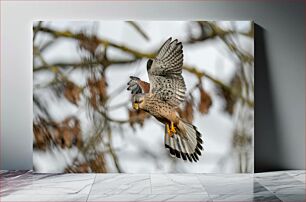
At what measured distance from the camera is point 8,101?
13.5 ft

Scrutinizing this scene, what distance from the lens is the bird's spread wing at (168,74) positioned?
398 cm

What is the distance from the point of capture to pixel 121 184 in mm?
3645

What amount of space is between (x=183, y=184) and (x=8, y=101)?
1.50m

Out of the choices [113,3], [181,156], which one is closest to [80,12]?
[113,3]

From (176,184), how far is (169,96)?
694 millimetres

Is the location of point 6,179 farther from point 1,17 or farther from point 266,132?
point 266,132

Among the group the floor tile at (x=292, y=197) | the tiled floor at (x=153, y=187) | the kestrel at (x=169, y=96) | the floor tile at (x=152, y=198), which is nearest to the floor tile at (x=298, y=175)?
the tiled floor at (x=153, y=187)

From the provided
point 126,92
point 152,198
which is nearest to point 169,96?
point 126,92

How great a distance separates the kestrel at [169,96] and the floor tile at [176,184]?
0.21 metres

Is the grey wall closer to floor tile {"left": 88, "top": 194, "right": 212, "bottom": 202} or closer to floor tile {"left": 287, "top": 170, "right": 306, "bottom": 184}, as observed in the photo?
floor tile {"left": 287, "top": 170, "right": 306, "bottom": 184}

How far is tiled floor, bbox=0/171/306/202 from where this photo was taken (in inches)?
129

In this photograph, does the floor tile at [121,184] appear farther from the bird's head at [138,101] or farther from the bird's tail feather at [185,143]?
the bird's head at [138,101]

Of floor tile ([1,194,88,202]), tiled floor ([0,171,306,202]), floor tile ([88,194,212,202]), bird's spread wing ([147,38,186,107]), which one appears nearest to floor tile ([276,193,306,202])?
tiled floor ([0,171,306,202])

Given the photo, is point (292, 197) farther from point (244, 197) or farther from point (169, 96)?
A: point (169, 96)
